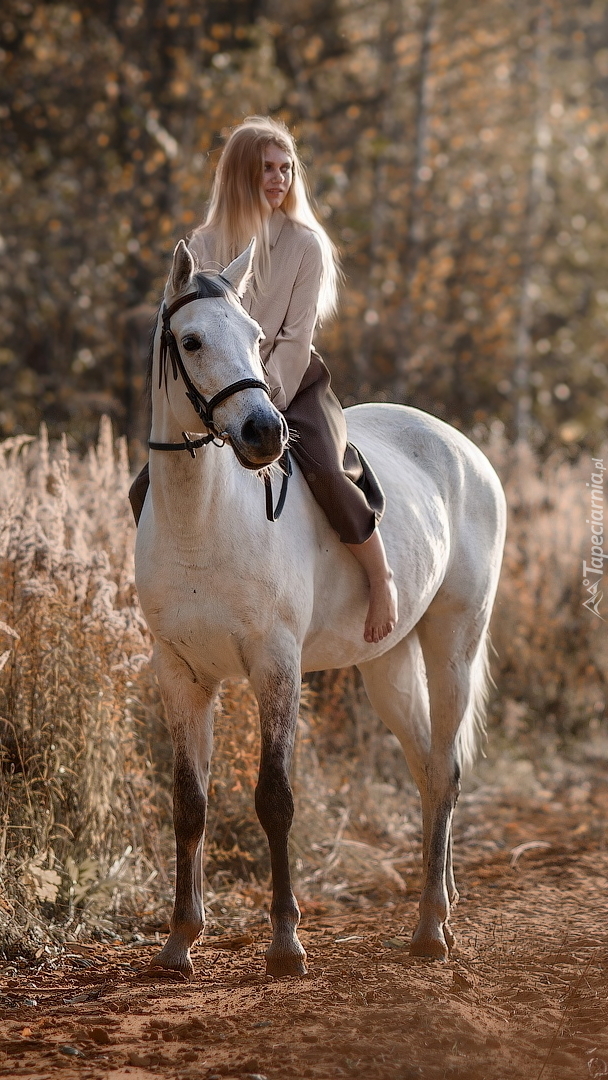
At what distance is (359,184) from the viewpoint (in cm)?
1659

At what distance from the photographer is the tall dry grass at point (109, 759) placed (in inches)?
170

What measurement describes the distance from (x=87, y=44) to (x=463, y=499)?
37.9 ft

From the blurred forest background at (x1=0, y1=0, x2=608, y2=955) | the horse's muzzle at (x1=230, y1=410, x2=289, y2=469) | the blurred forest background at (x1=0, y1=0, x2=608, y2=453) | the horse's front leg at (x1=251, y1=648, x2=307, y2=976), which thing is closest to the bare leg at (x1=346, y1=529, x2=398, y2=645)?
the horse's front leg at (x1=251, y1=648, x2=307, y2=976)

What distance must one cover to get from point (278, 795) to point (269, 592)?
66 cm

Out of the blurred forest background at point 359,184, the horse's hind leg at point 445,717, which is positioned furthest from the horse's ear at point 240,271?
the blurred forest background at point 359,184

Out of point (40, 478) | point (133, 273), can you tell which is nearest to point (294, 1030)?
point (40, 478)

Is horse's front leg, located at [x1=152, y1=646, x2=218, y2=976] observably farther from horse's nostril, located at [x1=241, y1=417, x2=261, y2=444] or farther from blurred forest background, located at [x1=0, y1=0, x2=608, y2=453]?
blurred forest background, located at [x1=0, y1=0, x2=608, y2=453]

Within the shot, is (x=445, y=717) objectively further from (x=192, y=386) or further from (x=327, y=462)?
(x=192, y=386)

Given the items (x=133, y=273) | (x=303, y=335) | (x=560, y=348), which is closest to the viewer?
(x=303, y=335)

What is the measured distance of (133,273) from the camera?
1264cm

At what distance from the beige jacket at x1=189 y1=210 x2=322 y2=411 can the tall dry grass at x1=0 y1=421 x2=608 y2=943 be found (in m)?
1.21

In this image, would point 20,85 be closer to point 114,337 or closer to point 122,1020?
point 114,337

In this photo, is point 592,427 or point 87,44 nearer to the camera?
point 87,44

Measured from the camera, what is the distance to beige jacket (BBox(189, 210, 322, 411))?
3855 millimetres
